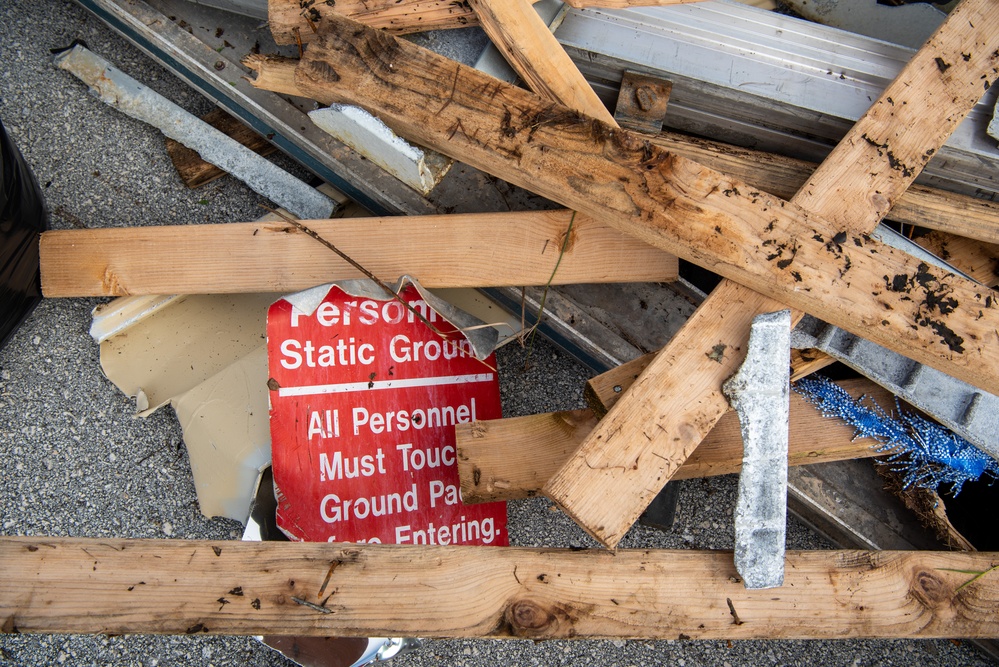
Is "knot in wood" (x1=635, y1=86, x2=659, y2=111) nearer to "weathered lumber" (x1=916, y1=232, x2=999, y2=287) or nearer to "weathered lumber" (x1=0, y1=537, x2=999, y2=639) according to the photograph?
"weathered lumber" (x1=916, y1=232, x2=999, y2=287)

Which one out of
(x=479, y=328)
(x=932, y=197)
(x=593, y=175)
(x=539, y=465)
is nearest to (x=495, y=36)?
(x=593, y=175)

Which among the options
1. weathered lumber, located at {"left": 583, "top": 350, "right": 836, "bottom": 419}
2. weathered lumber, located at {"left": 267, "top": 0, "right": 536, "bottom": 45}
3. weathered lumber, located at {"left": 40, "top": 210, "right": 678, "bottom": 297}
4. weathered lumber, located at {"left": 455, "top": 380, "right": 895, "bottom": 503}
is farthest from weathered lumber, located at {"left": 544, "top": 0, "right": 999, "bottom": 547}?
weathered lumber, located at {"left": 267, "top": 0, "right": 536, "bottom": 45}

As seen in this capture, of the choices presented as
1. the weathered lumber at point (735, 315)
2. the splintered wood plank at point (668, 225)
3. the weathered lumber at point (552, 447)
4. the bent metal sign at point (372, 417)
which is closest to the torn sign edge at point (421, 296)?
the bent metal sign at point (372, 417)

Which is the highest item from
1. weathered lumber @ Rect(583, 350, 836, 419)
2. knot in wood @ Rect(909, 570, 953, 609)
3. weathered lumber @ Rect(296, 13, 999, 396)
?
weathered lumber @ Rect(296, 13, 999, 396)

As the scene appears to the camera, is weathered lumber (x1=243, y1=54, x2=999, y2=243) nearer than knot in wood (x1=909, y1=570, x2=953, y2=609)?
No

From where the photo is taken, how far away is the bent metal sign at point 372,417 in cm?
191

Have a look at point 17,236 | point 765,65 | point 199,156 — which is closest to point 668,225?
point 765,65

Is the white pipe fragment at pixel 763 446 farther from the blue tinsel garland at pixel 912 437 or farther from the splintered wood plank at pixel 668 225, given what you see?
the blue tinsel garland at pixel 912 437

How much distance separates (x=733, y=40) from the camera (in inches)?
68.9

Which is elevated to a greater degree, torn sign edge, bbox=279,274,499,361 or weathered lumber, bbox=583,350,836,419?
weathered lumber, bbox=583,350,836,419

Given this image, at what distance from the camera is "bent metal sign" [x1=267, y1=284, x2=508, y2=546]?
1.91 metres

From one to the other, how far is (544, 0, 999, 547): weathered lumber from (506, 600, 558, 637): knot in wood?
0.71 feet

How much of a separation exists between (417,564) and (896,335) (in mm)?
1187

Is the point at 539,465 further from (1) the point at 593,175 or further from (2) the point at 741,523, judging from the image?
(1) the point at 593,175
